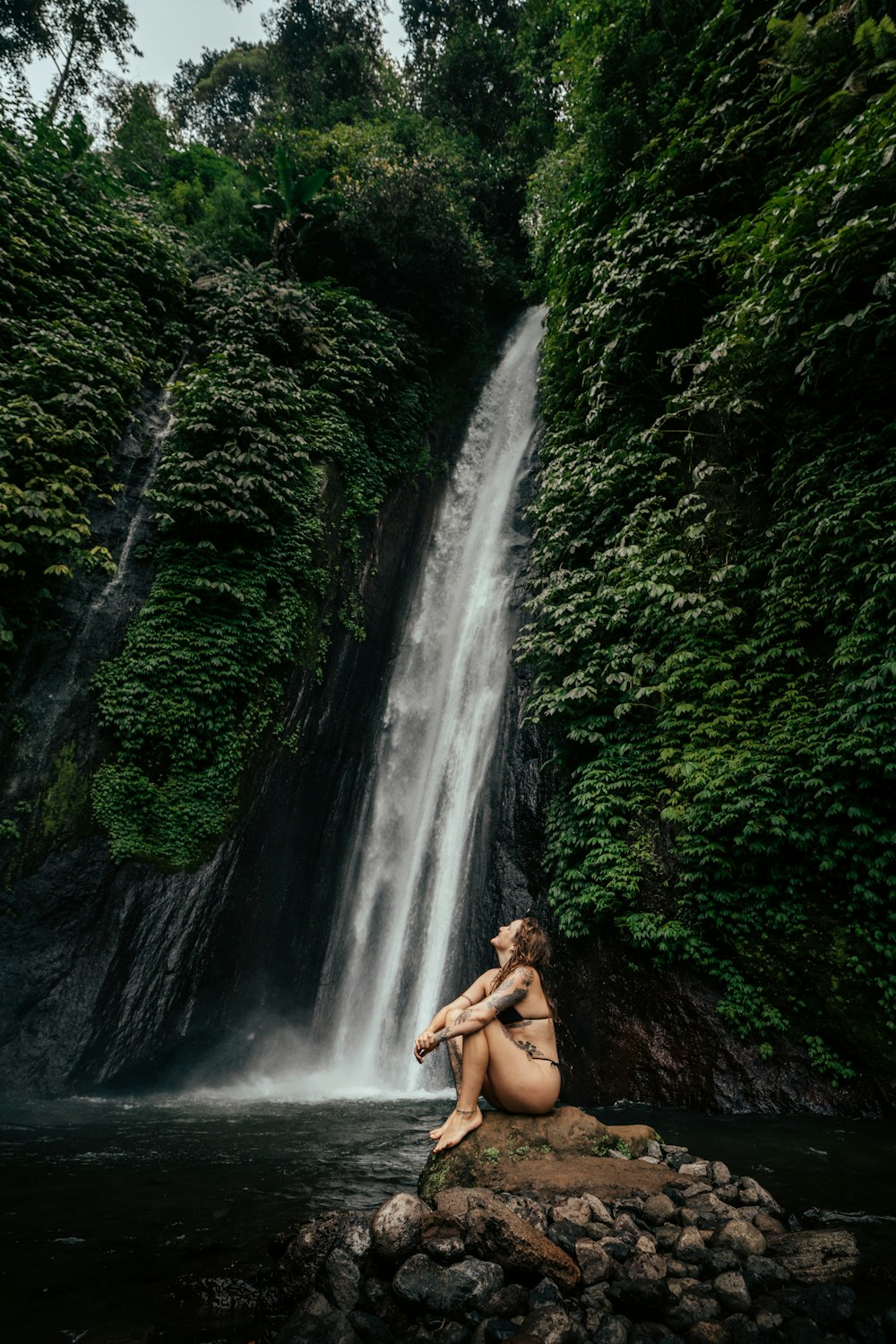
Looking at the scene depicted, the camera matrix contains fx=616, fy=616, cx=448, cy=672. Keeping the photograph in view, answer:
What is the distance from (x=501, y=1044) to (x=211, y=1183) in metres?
2.04

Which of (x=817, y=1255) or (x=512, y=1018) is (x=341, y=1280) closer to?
(x=512, y=1018)

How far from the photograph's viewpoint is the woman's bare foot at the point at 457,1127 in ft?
11.2

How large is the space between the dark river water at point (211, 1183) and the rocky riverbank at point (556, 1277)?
21cm

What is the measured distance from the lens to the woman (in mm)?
3479

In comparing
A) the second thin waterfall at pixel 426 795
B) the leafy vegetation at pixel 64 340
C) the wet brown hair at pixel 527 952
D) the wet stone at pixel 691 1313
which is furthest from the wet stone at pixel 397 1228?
the leafy vegetation at pixel 64 340

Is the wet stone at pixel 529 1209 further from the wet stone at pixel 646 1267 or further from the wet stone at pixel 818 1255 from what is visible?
the wet stone at pixel 818 1255

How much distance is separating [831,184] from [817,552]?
3.84 metres

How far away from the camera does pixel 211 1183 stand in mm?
3797

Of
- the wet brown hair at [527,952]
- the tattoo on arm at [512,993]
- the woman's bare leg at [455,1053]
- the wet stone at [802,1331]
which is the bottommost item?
the wet stone at [802,1331]

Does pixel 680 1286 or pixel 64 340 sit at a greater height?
pixel 64 340

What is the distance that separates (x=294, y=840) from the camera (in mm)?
9781

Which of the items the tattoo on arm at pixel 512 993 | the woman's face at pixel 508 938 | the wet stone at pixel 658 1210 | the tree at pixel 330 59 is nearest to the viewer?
the wet stone at pixel 658 1210

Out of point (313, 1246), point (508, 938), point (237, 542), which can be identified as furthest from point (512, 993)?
point (237, 542)

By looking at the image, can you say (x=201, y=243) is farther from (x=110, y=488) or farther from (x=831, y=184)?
(x=831, y=184)
